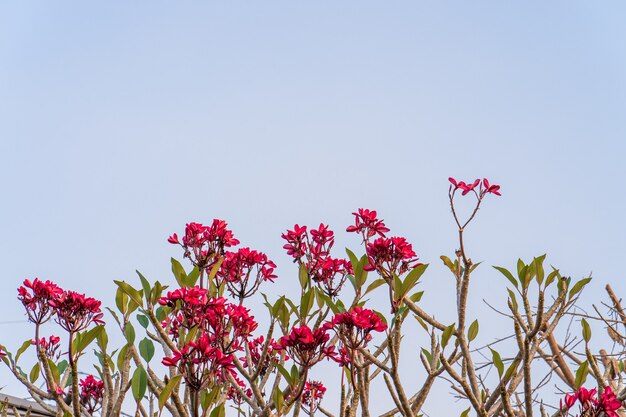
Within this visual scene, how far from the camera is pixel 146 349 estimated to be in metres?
2.46

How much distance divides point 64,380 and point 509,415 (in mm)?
1645

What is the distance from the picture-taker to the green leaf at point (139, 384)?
2.16 m

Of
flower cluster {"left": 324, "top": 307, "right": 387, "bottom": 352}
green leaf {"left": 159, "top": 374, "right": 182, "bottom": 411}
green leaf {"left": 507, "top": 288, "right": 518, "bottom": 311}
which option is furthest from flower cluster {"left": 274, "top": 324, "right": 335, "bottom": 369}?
green leaf {"left": 507, "top": 288, "right": 518, "bottom": 311}

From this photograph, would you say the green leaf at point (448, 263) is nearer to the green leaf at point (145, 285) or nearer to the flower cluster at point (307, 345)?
the flower cluster at point (307, 345)

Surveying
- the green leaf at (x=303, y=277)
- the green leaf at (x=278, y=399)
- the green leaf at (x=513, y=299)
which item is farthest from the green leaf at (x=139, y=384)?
the green leaf at (x=513, y=299)

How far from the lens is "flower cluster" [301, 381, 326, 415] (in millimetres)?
3260

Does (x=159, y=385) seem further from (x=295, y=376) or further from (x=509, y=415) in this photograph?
(x=509, y=415)

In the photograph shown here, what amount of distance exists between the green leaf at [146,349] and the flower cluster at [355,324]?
0.69m

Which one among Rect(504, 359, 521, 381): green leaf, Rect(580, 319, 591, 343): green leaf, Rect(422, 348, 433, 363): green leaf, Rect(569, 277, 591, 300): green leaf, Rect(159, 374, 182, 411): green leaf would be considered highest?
Rect(569, 277, 591, 300): green leaf

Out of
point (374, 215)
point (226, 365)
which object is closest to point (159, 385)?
point (226, 365)

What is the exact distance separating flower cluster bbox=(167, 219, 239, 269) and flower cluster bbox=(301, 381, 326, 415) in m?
0.89

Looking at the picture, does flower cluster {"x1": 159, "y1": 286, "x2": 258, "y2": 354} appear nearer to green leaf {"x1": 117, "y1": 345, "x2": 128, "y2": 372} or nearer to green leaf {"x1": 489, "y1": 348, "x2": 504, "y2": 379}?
green leaf {"x1": 117, "y1": 345, "x2": 128, "y2": 372}

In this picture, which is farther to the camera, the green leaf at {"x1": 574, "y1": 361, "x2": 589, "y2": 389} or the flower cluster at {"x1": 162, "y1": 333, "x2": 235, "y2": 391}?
the green leaf at {"x1": 574, "y1": 361, "x2": 589, "y2": 389}

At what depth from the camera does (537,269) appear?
2629 mm
